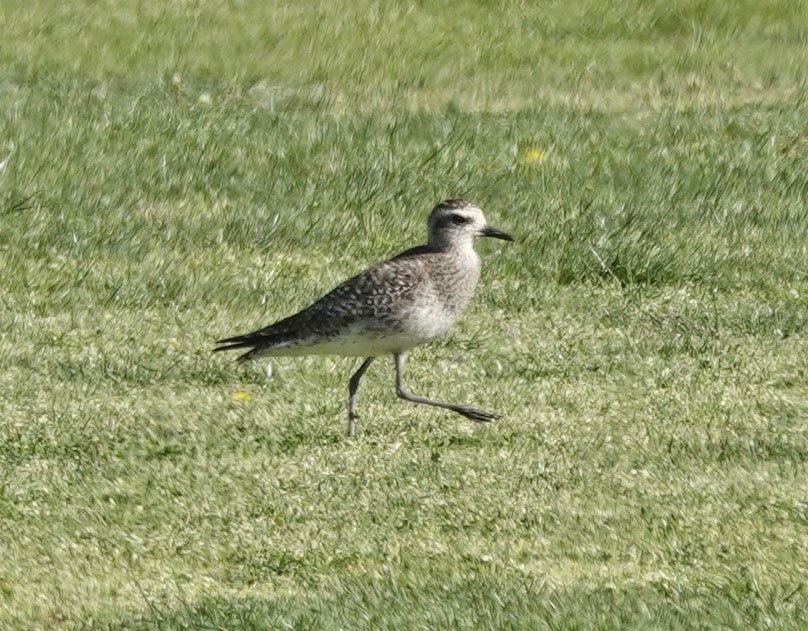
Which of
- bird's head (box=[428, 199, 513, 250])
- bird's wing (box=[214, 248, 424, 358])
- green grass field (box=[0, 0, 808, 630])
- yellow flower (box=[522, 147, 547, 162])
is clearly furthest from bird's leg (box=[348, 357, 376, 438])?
yellow flower (box=[522, 147, 547, 162])

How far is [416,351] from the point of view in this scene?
10195 millimetres

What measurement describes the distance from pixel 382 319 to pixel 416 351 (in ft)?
5.47

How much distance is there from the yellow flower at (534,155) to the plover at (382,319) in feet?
14.1

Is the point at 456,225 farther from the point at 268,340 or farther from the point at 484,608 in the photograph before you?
the point at 484,608

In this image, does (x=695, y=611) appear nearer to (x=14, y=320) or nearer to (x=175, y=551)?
(x=175, y=551)

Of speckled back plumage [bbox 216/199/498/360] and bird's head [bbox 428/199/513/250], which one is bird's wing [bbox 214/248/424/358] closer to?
speckled back plumage [bbox 216/199/498/360]

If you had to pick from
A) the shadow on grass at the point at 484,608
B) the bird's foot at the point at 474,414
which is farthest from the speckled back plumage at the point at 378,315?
the shadow on grass at the point at 484,608

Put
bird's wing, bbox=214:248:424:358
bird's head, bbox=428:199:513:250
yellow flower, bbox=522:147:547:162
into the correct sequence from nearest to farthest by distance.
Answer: bird's wing, bbox=214:248:424:358
bird's head, bbox=428:199:513:250
yellow flower, bbox=522:147:547:162

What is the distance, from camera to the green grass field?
7.04 meters

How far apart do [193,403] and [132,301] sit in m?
1.98

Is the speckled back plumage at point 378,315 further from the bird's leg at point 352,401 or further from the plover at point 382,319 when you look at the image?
the bird's leg at point 352,401

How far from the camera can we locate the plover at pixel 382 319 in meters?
8.56

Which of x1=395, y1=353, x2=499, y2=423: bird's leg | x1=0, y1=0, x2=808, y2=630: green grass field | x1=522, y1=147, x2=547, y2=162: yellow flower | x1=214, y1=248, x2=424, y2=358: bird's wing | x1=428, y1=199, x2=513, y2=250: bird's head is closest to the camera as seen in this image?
x1=0, y1=0, x2=808, y2=630: green grass field

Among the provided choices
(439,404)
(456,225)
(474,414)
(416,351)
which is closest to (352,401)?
(439,404)
